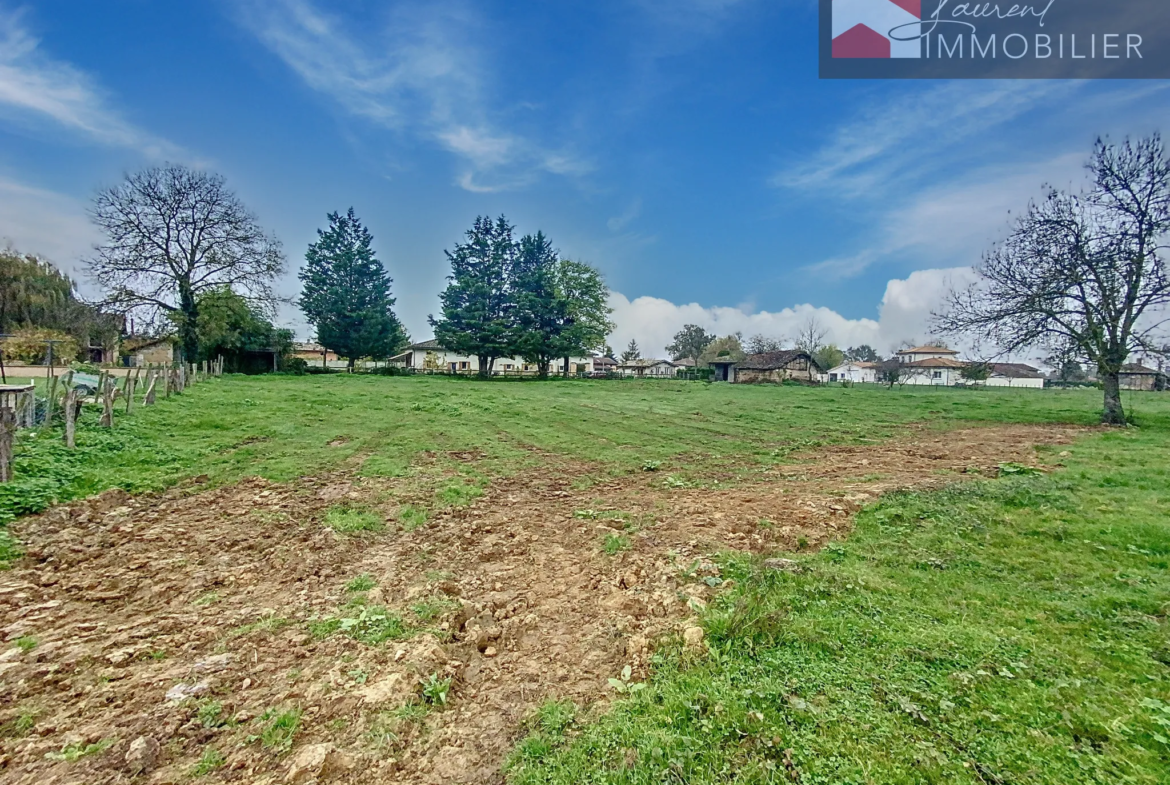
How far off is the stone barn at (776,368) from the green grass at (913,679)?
5209 centimetres

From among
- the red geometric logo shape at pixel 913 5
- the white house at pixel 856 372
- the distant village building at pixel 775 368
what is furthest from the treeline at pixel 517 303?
the white house at pixel 856 372

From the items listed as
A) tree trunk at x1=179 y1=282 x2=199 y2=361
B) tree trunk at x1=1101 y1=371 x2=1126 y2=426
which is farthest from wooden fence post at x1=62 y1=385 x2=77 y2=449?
tree trunk at x1=179 y1=282 x2=199 y2=361

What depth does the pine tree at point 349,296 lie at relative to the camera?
4322 cm

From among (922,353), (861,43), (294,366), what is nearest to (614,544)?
(861,43)

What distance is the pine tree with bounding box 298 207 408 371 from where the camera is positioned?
142 feet

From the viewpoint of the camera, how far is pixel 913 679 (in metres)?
2.93

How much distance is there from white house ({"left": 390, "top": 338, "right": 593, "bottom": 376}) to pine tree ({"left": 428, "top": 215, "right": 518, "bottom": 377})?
22.3 ft

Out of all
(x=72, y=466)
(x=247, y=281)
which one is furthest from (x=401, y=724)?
(x=247, y=281)

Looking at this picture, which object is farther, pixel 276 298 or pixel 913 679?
pixel 276 298

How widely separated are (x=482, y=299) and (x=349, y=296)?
1217cm

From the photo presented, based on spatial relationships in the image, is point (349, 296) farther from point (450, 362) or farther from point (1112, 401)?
point (1112, 401)

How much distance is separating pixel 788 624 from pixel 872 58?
11.3m

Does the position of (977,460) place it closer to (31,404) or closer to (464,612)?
(464,612)

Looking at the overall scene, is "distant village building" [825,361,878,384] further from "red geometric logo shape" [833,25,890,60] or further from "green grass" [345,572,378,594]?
"green grass" [345,572,378,594]
